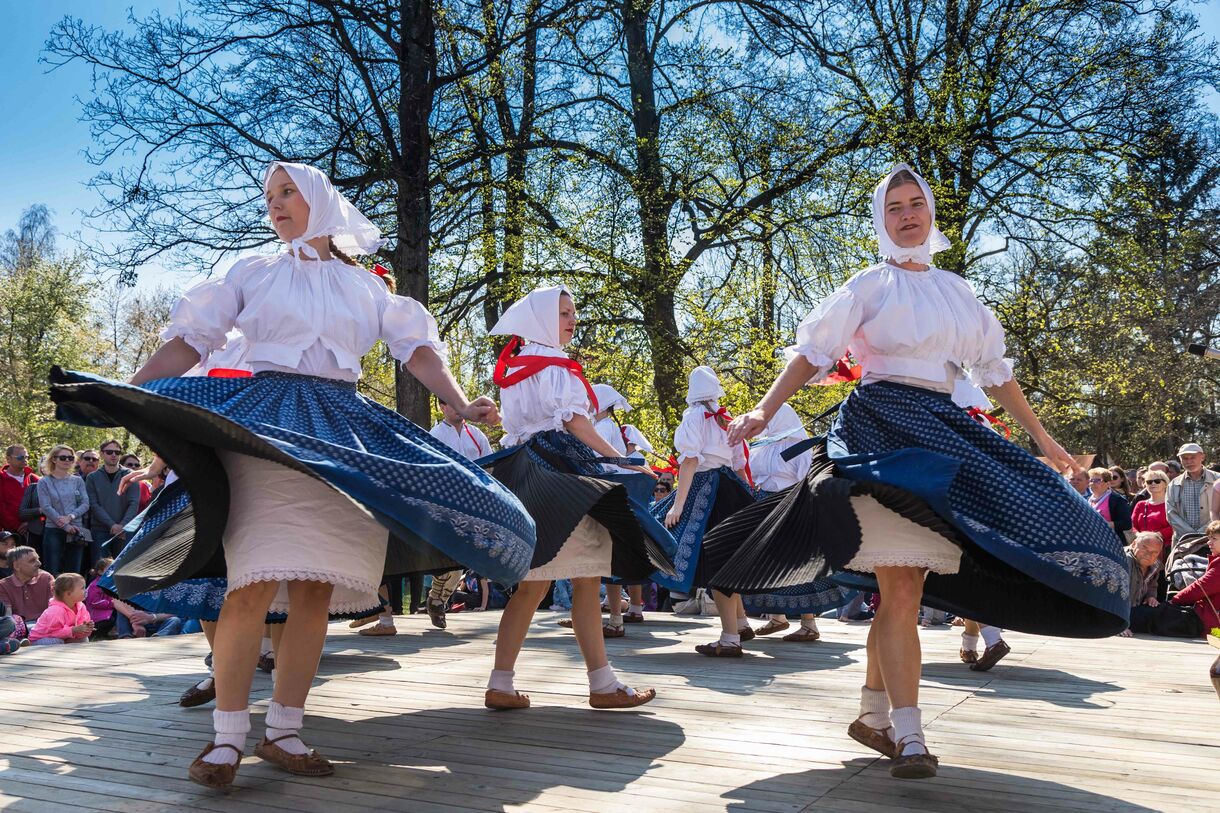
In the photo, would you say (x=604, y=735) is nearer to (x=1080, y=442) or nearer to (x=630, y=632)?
(x=630, y=632)

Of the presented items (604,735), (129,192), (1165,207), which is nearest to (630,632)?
(604,735)

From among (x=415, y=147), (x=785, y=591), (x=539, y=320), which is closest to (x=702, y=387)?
(x=785, y=591)

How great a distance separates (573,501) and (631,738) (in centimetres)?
75

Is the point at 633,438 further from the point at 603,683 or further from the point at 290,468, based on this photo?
the point at 290,468

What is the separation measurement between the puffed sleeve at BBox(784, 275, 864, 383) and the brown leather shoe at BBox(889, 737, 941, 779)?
1.04 metres

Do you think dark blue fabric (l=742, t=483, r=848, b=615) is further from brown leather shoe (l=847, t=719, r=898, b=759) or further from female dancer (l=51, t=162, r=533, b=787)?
female dancer (l=51, t=162, r=533, b=787)

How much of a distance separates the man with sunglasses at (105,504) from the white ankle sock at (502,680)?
607cm

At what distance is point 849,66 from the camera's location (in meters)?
14.3

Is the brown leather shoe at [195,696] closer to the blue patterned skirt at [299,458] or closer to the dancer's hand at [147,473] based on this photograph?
the dancer's hand at [147,473]

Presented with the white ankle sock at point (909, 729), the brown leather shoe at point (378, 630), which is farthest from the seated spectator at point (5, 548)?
the white ankle sock at point (909, 729)

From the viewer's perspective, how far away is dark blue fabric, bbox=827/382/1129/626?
262 cm

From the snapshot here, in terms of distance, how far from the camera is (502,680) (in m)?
3.86

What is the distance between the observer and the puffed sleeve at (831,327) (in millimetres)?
3021

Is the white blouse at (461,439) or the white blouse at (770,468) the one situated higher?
the white blouse at (461,439)
